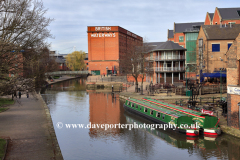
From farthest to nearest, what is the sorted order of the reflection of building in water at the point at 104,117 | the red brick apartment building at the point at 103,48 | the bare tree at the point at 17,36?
the red brick apartment building at the point at 103,48 → the reflection of building in water at the point at 104,117 → the bare tree at the point at 17,36

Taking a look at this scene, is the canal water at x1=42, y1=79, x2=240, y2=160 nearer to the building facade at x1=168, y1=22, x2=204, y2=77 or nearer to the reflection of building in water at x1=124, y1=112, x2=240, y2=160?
the reflection of building in water at x1=124, y1=112, x2=240, y2=160

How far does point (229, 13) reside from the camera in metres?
56.0

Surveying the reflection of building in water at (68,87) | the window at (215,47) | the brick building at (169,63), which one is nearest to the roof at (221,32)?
the window at (215,47)

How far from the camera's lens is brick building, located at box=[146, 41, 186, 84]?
45406 mm

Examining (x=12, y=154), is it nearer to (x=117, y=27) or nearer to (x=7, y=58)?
(x=7, y=58)

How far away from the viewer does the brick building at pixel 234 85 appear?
52.1ft

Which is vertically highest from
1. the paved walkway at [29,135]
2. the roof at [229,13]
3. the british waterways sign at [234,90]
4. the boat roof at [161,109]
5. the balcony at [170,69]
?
the roof at [229,13]

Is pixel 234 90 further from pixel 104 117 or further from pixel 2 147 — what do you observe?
pixel 2 147

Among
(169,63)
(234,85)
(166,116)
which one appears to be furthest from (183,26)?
(234,85)

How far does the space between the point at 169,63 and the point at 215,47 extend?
8720mm

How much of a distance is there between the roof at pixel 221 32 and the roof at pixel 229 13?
1348 cm

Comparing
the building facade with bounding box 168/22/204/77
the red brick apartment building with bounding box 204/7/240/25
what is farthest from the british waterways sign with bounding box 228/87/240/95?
the building facade with bounding box 168/22/204/77

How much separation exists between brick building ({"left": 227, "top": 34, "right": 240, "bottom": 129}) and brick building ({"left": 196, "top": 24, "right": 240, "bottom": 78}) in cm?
2580

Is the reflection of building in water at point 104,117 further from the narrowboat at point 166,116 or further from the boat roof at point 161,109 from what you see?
the boat roof at point 161,109
